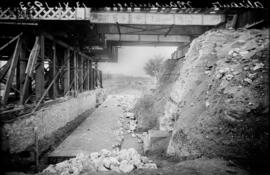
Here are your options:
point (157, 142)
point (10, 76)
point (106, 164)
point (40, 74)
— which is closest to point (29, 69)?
point (10, 76)

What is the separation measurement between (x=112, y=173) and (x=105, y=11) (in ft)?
20.2

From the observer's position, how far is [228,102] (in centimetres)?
420

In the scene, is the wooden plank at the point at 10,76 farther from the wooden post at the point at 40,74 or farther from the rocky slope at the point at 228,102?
the rocky slope at the point at 228,102

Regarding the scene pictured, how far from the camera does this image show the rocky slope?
362 centimetres

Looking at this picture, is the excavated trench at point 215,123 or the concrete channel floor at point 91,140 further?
the concrete channel floor at point 91,140

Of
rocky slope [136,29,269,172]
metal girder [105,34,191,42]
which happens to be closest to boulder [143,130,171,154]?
rocky slope [136,29,269,172]

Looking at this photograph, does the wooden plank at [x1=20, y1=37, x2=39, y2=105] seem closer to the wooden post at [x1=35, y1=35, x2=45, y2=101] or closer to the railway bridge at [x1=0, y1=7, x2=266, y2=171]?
the railway bridge at [x1=0, y1=7, x2=266, y2=171]

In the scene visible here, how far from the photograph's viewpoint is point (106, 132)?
8.47 m

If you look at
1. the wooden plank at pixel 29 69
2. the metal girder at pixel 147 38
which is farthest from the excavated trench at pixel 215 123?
the metal girder at pixel 147 38

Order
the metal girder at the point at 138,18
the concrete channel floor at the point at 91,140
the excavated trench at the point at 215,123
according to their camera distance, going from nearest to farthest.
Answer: the excavated trench at the point at 215,123, the concrete channel floor at the point at 91,140, the metal girder at the point at 138,18

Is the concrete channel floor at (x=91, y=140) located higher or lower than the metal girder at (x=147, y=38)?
lower

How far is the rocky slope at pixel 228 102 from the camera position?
362cm

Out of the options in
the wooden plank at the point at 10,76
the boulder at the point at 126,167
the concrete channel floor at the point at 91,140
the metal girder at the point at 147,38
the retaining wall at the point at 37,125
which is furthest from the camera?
the metal girder at the point at 147,38

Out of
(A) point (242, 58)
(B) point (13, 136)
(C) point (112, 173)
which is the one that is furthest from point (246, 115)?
(B) point (13, 136)
